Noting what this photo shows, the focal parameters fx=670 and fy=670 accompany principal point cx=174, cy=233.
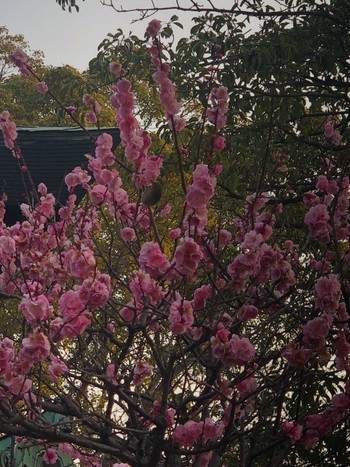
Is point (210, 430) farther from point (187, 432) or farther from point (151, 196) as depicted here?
point (151, 196)

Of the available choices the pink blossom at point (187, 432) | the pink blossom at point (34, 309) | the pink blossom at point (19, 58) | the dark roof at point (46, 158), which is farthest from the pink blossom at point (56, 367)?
the dark roof at point (46, 158)

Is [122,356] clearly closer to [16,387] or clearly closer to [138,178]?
[16,387]

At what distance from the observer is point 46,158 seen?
8.67m

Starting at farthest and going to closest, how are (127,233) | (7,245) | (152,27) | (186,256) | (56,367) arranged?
(7,245) < (127,233) < (56,367) < (152,27) < (186,256)

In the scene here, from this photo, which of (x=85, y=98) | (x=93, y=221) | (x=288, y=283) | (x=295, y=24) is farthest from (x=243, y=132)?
(x=288, y=283)

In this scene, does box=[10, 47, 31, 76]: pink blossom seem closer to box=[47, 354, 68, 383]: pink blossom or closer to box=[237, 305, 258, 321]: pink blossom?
box=[47, 354, 68, 383]: pink blossom

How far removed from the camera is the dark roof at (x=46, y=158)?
330 inches

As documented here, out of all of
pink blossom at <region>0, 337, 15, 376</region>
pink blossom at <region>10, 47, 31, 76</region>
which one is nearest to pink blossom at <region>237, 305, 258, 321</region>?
pink blossom at <region>0, 337, 15, 376</region>

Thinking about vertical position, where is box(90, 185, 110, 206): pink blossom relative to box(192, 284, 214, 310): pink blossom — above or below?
above

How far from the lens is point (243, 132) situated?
5598 millimetres

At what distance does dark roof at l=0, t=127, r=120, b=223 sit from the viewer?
8.38 meters

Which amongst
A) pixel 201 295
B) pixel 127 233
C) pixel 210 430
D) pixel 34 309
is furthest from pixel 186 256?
pixel 210 430

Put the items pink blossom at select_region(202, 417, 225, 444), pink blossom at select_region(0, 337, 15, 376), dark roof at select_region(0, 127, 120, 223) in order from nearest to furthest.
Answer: pink blossom at select_region(0, 337, 15, 376), pink blossom at select_region(202, 417, 225, 444), dark roof at select_region(0, 127, 120, 223)

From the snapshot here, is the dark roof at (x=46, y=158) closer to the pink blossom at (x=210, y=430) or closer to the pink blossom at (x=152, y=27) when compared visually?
the pink blossom at (x=152, y=27)
